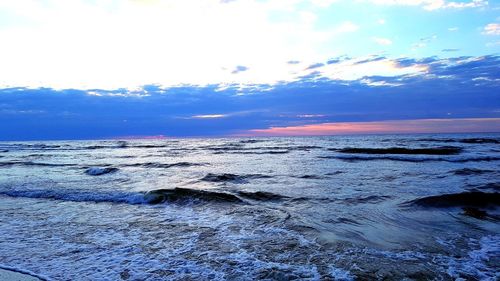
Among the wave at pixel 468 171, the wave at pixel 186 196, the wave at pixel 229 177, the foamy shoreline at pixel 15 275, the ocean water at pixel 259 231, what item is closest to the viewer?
the foamy shoreline at pixel 15 275

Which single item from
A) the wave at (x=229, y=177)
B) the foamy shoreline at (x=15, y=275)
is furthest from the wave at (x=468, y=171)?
the foamy shoreline at (x=15, y=275)

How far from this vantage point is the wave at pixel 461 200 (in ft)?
29.4

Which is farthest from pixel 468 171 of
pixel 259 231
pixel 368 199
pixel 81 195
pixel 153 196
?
pixel 81 195

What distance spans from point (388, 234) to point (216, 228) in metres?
3.38

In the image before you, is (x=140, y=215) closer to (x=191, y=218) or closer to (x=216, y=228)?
(x=191, y=218)

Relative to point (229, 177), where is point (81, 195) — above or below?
above

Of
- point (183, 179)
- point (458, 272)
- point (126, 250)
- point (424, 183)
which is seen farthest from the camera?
point (183, 179)

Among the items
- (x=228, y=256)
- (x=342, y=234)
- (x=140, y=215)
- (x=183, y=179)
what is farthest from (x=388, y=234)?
(x=183, y=179)

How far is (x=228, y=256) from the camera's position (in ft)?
17.6

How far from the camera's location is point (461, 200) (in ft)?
30.8

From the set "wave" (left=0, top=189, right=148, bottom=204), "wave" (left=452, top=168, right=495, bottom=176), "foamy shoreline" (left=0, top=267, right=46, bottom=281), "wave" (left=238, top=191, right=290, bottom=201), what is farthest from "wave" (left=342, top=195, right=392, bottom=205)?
"foamy shoreline" (left=0, top=267, right=46, bottom=281)

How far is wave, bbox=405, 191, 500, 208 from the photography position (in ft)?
29.4

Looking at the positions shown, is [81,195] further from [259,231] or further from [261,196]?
[259,231]

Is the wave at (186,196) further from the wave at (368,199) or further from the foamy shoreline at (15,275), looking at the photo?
the foamy shoreline at (15,275)
